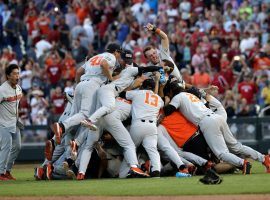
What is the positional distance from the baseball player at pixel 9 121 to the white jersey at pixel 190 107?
2.82 metres

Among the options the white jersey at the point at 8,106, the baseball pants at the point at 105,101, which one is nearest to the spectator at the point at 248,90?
the baseball pants at the point at 105,101

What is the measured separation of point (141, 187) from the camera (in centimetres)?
1534

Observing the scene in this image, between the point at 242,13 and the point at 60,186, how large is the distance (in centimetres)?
1416

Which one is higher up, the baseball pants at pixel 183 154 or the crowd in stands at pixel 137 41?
the crowd in stands at pixel 137 41

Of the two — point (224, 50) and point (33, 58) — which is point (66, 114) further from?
point (33, 58)

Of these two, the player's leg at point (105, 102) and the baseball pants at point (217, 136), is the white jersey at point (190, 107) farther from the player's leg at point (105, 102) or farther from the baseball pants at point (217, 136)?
the player's leg at point (105, 102)

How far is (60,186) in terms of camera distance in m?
16.0

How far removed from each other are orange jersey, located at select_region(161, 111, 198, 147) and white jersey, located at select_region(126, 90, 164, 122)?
1.53 ft

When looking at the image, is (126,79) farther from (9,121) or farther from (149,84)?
(9,121)

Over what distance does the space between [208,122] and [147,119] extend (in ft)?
3.53

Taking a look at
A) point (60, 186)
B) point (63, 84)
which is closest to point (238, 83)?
point (63, 84)

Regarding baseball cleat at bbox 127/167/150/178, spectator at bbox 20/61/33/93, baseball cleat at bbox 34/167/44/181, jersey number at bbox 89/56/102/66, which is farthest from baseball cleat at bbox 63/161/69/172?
spectator at bbox 20/61/33/93

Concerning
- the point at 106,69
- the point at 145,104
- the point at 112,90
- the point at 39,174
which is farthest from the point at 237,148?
the point at 39,174

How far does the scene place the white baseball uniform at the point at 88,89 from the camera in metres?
17.5
